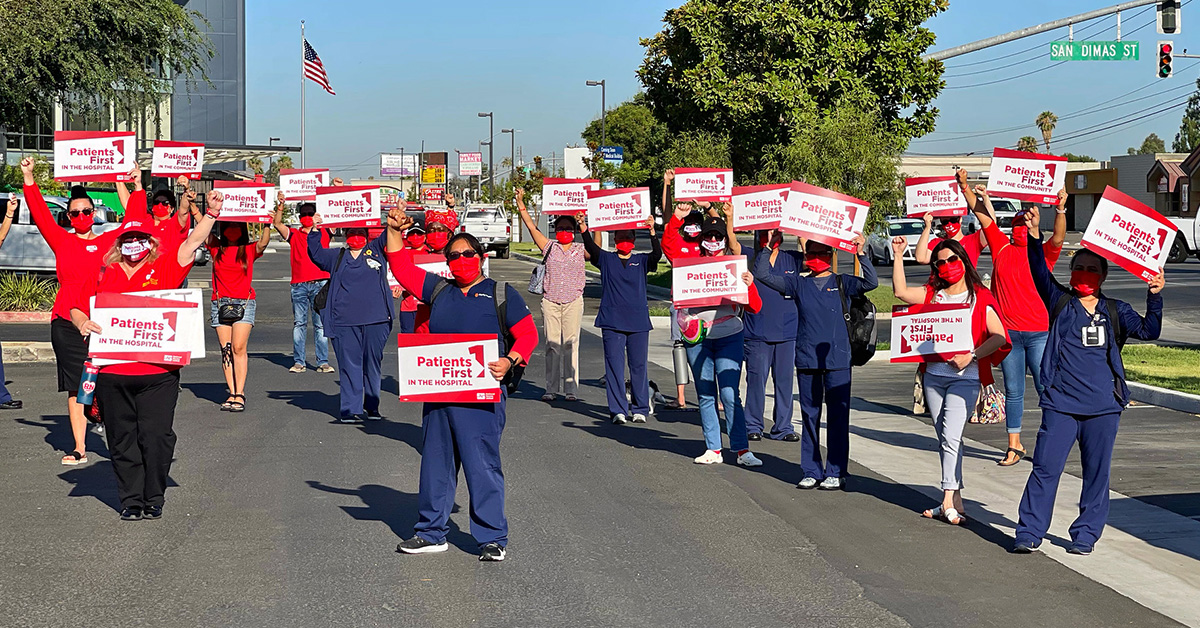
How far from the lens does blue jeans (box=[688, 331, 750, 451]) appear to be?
10.4 meters

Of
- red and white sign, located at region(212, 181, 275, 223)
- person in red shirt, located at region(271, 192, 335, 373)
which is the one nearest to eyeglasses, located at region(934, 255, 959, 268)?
red and white sign, located at region(212, 181, 275, 223)

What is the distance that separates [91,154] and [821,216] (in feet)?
23.6

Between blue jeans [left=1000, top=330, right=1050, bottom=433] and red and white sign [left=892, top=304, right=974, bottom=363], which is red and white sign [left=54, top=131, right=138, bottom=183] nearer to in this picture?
red and white sign [left=892, top=304, right=974, bottom=363]

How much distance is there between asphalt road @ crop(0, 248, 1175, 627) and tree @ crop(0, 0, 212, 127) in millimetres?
16968

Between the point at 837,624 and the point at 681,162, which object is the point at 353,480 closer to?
the point at 837,624

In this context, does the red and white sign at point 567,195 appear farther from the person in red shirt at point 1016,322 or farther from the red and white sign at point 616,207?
the person in red shirt at point 1016,322

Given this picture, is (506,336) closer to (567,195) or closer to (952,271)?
(952,271)

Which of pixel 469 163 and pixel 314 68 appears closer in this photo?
pixel 314 68

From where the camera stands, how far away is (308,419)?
1256 centimetres

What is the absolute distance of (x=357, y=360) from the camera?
12.5 metres

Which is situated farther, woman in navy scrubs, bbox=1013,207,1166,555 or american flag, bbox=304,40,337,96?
american flag, bbox=304,40,337,96

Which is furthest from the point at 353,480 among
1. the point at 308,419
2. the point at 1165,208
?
the point at 1165,208

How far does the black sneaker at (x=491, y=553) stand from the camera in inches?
286

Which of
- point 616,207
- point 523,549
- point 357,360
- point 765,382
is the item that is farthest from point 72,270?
point 765,382
